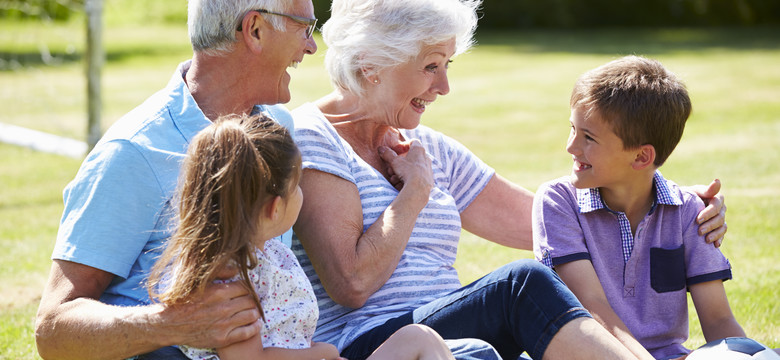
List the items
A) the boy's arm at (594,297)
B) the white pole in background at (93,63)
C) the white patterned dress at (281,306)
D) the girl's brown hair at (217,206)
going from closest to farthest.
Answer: the girl's brown hair at (217,206)
the white patterned dress at (281,306)
the boy's arm at (594,297)
the white pole in background at (93,63)

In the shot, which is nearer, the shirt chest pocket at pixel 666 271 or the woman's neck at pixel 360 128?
the shirt chest pocket at pixel 666 271

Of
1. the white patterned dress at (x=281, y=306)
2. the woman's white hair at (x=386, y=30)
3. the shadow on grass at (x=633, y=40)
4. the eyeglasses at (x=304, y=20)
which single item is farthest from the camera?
the shadow on grass at (x=633, y=40)

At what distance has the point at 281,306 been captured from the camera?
7.72ft

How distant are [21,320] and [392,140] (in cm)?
231

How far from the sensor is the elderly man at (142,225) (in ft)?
7.34

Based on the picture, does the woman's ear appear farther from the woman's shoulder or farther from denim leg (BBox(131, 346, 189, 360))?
denim leg (BBox(131, 346, 189, 360))

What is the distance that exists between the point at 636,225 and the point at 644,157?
0.24m

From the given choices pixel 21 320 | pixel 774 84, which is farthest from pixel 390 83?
pixel 774 84

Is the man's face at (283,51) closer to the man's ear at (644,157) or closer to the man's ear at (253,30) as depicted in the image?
the man's ear at (253,30)

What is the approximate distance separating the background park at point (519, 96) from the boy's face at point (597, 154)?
1295 mm

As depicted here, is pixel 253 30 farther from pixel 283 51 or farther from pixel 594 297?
pixel 594 297

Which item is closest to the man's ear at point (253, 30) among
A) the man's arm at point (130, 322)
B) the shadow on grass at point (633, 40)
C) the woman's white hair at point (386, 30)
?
the woman's white hair at point (386, 30)

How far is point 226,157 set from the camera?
86.2 inches

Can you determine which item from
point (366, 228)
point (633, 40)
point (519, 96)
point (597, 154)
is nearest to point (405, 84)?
point (366, 228)
